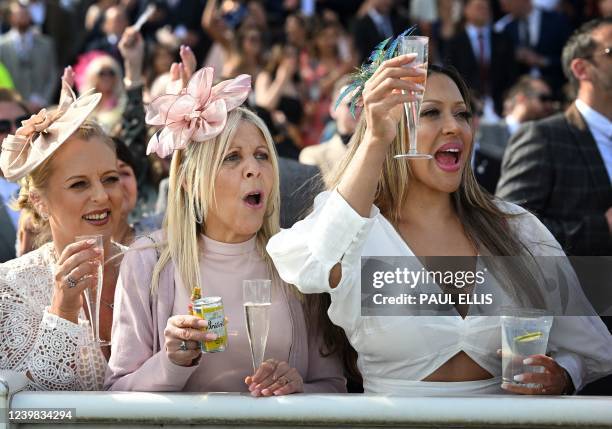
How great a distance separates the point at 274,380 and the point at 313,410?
307 mm

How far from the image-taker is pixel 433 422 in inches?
112

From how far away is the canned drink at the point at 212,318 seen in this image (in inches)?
122

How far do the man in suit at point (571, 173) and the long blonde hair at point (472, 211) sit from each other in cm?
142

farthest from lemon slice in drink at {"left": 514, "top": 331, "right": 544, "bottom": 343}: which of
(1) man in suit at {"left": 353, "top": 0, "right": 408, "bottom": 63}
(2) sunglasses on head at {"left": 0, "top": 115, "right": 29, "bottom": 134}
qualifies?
(1) man in suit at {"left": 353, "top": 0, "right": 408, "bottom": 63}

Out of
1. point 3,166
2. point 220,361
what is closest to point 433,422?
point 220,361

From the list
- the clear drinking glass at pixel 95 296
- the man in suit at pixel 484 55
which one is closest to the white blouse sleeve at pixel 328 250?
the clear drinking glass at pixel 95 296

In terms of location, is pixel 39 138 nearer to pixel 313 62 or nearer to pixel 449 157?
pixel 449 157

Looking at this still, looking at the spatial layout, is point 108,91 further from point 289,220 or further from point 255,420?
point 255,420

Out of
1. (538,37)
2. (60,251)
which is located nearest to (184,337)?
(60,251)

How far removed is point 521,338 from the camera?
314cm

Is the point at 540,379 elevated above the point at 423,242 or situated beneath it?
situated beneath

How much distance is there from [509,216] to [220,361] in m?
1.15

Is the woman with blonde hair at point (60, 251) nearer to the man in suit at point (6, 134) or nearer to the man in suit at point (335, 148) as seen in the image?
the man in suit at point (6, 134)

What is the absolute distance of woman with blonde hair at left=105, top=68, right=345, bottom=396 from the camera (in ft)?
11.5
